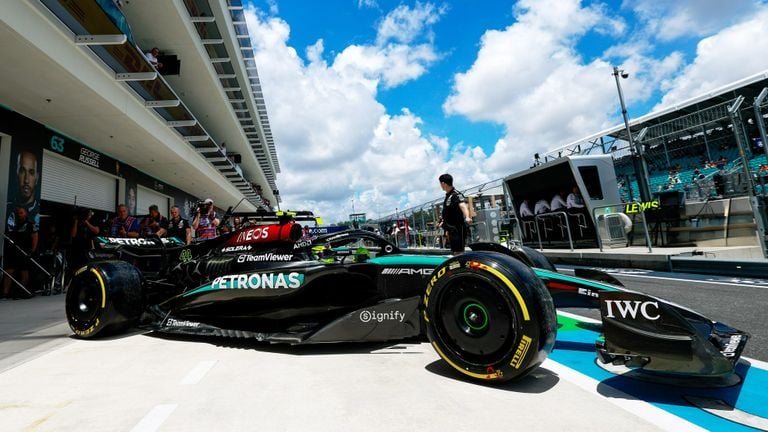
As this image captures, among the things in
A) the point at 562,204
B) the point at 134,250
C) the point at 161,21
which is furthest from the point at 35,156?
the point at 562,204

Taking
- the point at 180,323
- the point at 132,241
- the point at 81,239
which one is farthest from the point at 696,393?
the point at 81,239

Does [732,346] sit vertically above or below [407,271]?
below

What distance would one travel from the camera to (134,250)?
410 cm

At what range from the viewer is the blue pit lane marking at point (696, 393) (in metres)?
1.51

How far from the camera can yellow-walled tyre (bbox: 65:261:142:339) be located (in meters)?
3.32

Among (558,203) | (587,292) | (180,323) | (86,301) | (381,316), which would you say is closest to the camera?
(587,292)

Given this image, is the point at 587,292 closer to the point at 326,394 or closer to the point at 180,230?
the point at 326,394

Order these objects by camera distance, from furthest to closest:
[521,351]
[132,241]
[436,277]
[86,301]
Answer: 1. [132,241]
2. [86,301]
3. [436,277]
4. [521,351]

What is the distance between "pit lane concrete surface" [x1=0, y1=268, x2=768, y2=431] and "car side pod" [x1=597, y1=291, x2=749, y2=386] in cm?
14

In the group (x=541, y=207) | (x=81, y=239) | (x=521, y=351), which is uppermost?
(x=541, y=207)

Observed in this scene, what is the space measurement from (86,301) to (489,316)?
3.65 meters

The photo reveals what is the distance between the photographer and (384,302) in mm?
2686

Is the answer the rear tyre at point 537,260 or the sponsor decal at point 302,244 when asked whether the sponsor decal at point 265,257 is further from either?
the rear tyre at point 537,260

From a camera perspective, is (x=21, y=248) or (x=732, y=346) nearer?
(x=732, y=346)
